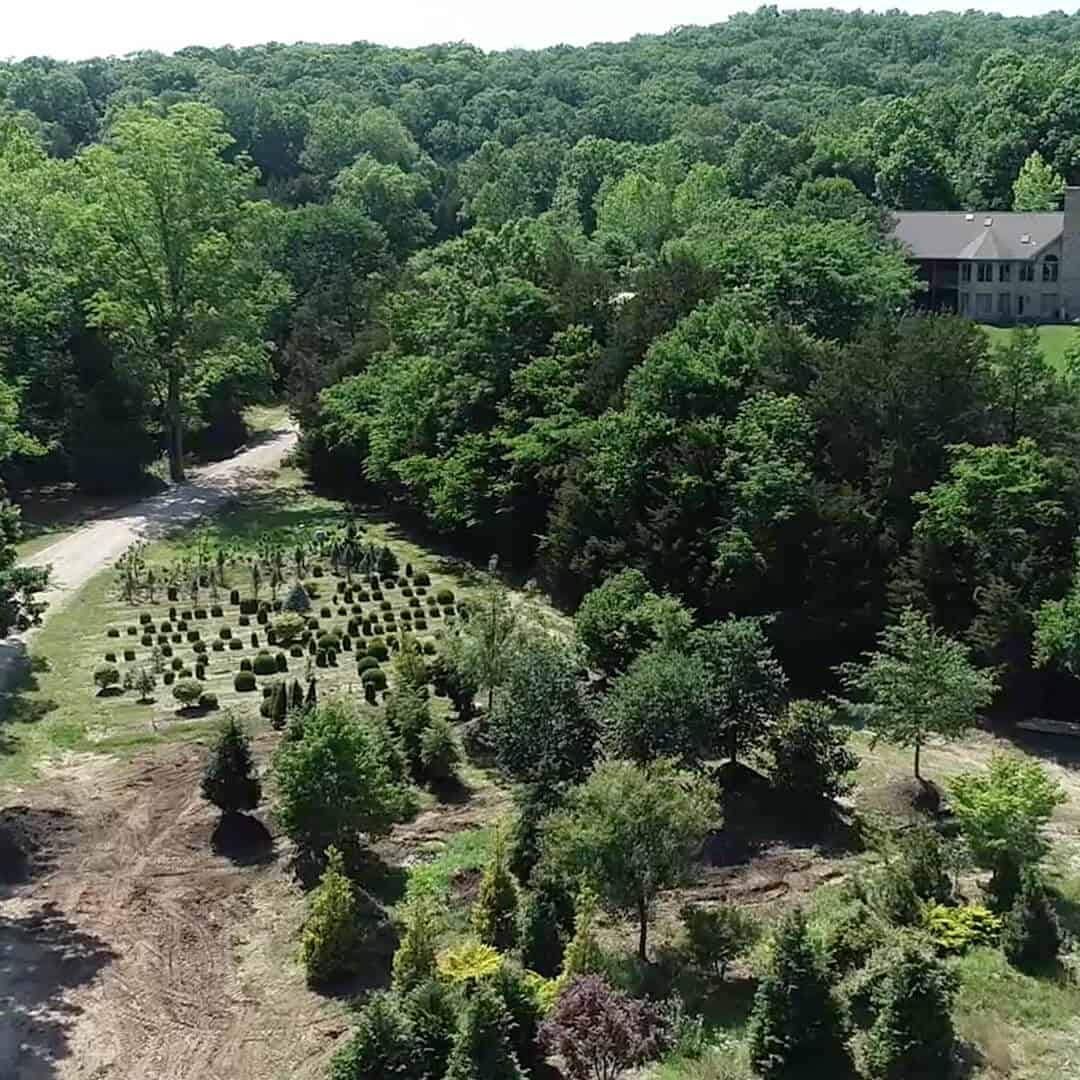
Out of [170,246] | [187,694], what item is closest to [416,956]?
[187,694]

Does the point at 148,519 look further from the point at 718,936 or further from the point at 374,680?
the point at 718,936

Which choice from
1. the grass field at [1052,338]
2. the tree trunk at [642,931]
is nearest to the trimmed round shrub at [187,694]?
the tree trunk at [642,931]

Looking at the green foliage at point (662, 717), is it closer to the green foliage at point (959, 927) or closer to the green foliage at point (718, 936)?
the green foliage at point (718, 936)

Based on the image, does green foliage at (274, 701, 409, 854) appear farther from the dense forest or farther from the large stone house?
the large stone house

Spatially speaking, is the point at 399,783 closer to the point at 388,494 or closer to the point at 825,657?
the point at 825,657

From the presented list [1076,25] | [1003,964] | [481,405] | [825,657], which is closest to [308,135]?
[481,405]

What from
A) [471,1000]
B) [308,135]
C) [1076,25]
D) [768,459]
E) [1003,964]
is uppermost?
[1076,25]

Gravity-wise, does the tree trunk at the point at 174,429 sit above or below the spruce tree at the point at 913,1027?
above
